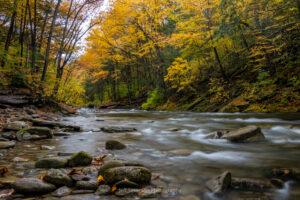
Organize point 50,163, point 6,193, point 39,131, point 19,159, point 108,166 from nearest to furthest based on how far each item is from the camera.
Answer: point 6,193 < point 108,166 < point 50,163 < point 19,159 < point 39,131

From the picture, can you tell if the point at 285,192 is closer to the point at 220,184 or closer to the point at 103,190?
the point at 220,184

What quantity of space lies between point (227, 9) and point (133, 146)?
7.19 meters

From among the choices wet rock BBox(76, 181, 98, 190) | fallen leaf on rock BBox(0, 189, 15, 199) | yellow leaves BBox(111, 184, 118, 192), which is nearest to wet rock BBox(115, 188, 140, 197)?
yellow leaves BBox(111, 184, 118, 192)

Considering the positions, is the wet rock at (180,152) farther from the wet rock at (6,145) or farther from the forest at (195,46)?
the forest at (195,46)

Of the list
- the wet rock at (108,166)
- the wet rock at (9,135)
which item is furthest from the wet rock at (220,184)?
the wet rock at (9,135)

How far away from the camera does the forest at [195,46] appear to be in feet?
26.3

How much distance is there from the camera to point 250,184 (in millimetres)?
1864

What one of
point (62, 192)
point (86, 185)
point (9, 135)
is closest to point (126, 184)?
point (86, 185)

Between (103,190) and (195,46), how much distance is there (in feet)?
37.8

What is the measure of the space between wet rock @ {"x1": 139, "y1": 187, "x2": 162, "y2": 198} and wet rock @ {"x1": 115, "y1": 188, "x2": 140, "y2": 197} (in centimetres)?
5

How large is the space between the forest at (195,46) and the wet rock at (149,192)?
6.42 m

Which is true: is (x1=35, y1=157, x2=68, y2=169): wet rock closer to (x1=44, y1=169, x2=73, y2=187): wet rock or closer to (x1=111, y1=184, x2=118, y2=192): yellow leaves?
(x1=44, y1=169, x2=73, y2=187): wet rock

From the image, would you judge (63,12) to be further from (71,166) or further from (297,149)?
(297,149)

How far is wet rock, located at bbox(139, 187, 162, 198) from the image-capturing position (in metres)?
1.76
